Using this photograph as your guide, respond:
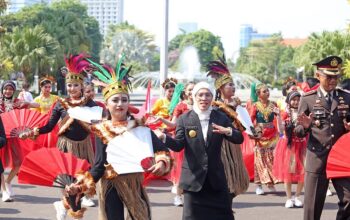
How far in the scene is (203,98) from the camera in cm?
654

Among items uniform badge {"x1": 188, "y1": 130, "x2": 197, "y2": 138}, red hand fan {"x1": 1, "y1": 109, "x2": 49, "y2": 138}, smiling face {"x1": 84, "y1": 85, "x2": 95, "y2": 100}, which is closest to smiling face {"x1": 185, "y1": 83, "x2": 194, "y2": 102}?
smiling face {"x1": 84, "y1": 85, "x2": 95, "y2": 100}

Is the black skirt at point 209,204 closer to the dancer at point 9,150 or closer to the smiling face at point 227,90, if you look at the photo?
the smiling face at point 227,90

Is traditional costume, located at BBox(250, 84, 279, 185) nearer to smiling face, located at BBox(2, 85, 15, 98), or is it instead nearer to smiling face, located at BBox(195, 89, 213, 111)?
smiling face, located at BBox(2, 85, 15, 98)

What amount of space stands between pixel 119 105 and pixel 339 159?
226 cm

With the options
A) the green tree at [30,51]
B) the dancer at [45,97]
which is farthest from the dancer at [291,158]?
the green tree at [30,51]

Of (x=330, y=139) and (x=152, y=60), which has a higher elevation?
(x=330, y=139)

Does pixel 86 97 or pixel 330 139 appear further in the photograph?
pixel 86 97

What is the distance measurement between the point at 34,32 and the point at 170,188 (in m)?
41.2

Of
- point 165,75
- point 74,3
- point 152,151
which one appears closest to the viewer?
point 152,151

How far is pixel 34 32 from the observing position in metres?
51.0

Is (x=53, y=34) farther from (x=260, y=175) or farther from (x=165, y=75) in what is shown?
(x=260, y=175)

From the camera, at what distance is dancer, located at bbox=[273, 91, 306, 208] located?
9.85m

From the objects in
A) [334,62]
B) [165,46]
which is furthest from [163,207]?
[165,46]

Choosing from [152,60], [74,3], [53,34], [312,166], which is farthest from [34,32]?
[152,60]
